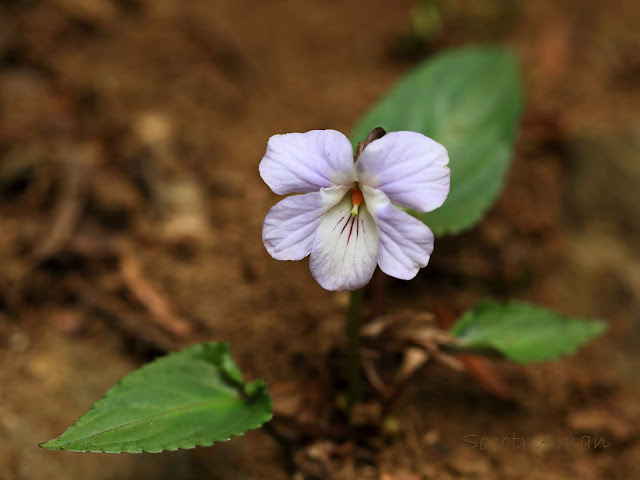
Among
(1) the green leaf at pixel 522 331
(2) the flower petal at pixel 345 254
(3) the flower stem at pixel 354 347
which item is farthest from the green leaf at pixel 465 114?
(2) the flower petal at pixel 345 254

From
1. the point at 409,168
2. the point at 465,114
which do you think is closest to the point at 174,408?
the point at 409,168

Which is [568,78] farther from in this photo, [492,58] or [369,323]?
[369,323]

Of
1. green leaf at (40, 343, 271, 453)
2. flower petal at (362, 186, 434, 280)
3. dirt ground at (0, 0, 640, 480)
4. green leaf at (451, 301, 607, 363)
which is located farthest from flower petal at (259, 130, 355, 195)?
dirt ground at (0, 0, 640, 480)

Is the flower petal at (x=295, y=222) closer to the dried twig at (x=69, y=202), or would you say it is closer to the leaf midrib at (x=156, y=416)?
the leaf midrib at (x=156, y=416)

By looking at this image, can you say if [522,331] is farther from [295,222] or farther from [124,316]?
[124,316]

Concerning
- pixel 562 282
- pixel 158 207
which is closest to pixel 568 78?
pixel 562 282

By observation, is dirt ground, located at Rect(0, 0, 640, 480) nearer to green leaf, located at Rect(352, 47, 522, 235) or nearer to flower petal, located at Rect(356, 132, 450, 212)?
green leaf, located at Rect(352, 47, 522, 235)
